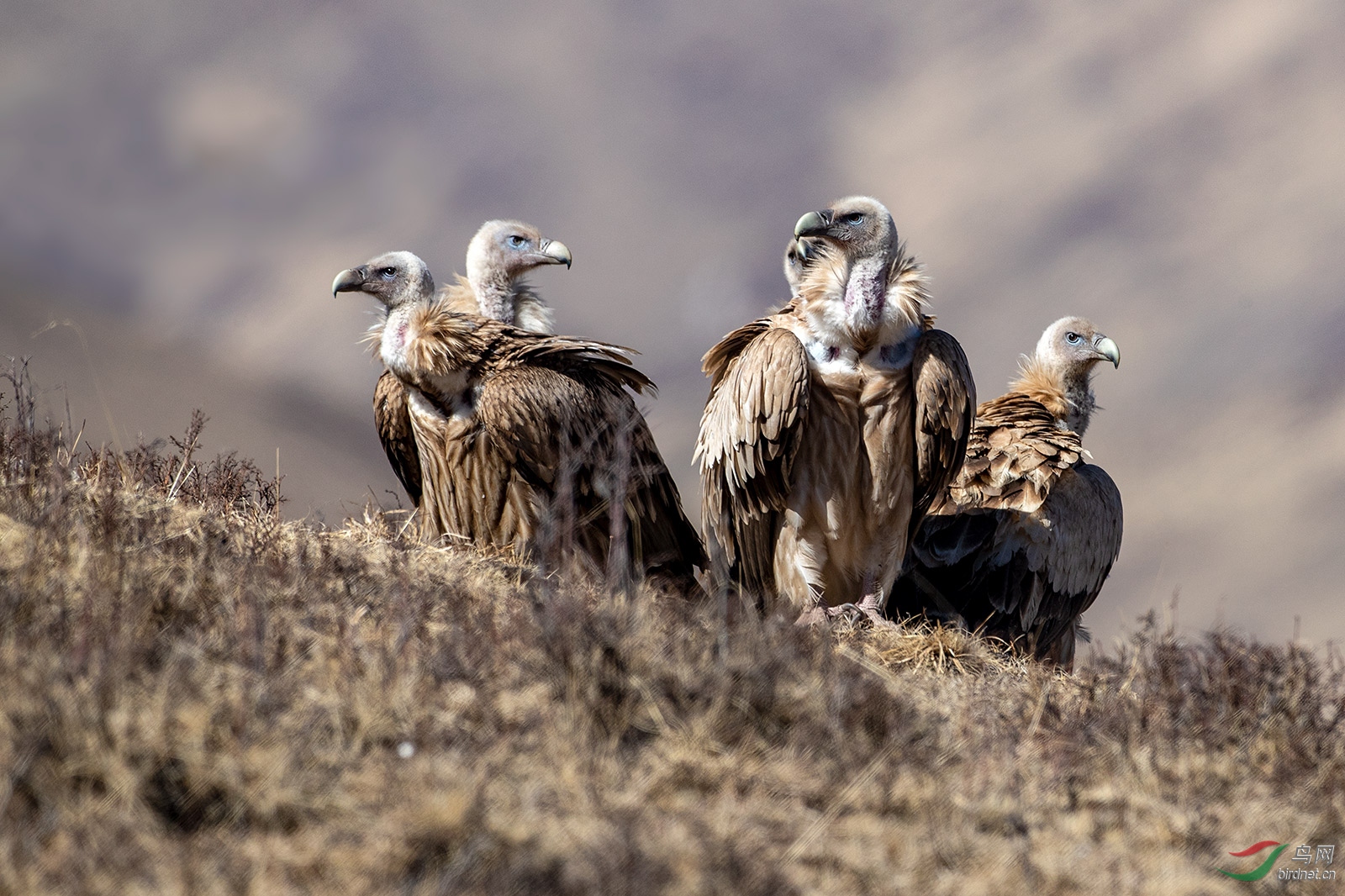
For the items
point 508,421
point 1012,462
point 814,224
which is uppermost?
point 814,224

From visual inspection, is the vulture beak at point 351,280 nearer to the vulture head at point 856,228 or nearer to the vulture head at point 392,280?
the vulture head at point 392,280

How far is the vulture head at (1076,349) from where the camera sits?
9.41m

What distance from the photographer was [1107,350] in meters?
9.37

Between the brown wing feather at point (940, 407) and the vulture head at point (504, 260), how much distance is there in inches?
123

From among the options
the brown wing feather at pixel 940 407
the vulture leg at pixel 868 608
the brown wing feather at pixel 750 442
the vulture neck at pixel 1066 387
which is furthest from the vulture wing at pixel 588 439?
the vulture neck at pixel 1066 387

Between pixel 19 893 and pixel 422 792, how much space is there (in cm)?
92

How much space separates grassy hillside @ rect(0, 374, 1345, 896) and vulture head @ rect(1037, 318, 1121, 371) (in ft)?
14.6

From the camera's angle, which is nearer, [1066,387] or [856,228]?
[856,228]

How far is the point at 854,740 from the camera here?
148 inches

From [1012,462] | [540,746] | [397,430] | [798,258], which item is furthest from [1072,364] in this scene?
[540,746]

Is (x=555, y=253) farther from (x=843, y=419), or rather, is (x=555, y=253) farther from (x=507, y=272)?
(x=843, y=419)

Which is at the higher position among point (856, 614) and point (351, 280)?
point (351, 280)

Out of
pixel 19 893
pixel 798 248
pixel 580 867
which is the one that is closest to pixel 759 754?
pixel 580 867

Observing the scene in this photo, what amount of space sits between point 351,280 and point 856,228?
11.2 feet
